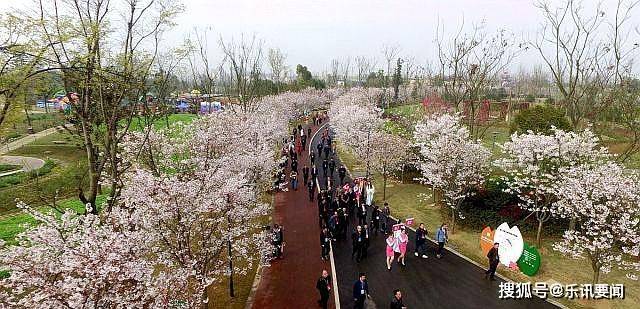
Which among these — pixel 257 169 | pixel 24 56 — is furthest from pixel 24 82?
pixel 257 169

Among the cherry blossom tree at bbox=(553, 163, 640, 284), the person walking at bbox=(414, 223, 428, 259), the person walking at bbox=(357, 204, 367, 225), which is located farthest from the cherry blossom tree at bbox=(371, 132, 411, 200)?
the cherry blossom tree at bbox=(553, 163, 640, 284)

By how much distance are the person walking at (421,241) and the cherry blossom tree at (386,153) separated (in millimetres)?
8306

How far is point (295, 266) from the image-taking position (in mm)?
15984

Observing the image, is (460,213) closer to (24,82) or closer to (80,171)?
(24,82)

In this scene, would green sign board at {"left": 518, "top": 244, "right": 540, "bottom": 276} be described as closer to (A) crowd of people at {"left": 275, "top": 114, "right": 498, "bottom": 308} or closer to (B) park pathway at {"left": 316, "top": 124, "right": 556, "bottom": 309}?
(B) park pathway at {"left": 316, "top": 124, "right": 556, "bottom": 309}

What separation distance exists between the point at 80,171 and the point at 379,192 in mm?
20491

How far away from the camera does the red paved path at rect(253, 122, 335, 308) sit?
44.5 feet

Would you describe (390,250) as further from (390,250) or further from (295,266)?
(295,266)

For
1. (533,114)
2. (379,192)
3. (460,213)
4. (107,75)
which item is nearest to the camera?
(107,75)

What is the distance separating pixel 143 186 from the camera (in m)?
10.9

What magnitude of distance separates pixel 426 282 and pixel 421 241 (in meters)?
2.10

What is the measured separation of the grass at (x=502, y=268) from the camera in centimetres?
1323

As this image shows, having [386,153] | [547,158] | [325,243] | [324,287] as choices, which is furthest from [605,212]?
[386,153]

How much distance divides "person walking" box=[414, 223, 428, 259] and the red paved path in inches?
148
